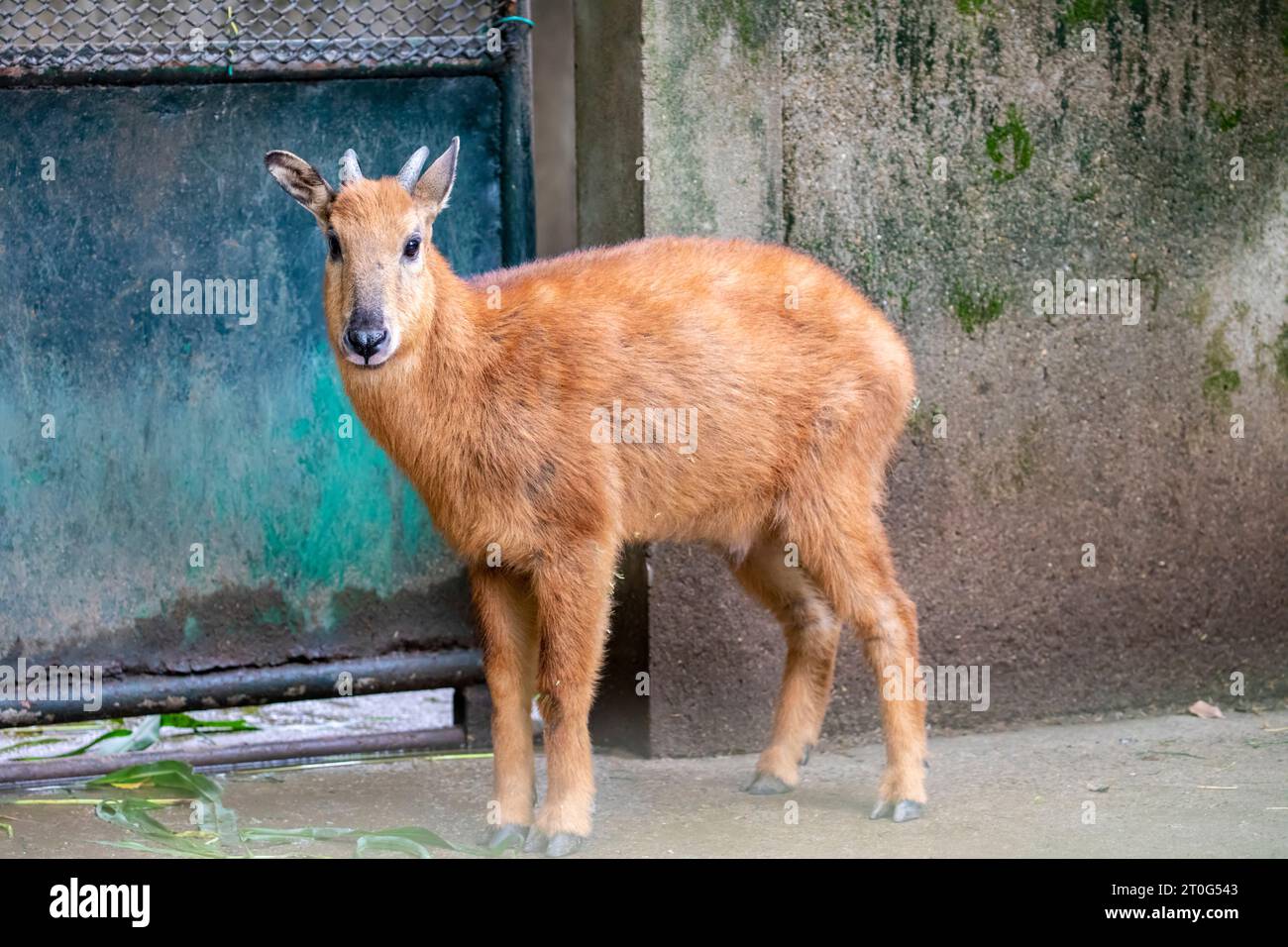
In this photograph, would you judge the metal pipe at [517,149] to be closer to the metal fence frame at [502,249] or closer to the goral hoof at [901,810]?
the metal fence frame at [502,249]

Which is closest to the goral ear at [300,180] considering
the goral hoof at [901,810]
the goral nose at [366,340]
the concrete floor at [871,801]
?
the goral nose at [366,340]

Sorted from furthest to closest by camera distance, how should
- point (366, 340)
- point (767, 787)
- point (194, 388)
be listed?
point (194, 388) → point (767, 787) → point (366, 340)

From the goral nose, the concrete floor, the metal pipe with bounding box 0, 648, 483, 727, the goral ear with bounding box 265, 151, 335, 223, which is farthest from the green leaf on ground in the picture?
the goral ear with bounding box 265, 151, 335, 223

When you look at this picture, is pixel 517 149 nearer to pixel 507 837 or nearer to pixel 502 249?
pixel 502 249

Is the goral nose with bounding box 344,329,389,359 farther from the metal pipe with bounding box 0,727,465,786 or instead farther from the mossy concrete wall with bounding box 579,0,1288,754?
the metal pipe with bounding box 0,727,465,786

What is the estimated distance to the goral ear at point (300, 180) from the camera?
4.80 m

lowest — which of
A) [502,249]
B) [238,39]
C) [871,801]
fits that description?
[871,801]

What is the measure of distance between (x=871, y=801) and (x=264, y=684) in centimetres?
208

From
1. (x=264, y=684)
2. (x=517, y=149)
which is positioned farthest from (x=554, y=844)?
(x=517, y=149)

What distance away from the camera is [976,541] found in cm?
600

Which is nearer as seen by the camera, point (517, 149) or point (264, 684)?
point (264, 684)

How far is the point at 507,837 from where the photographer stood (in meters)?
4.92

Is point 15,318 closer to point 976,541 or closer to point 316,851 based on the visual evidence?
point 316,851

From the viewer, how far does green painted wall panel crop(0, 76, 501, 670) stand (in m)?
5.54
